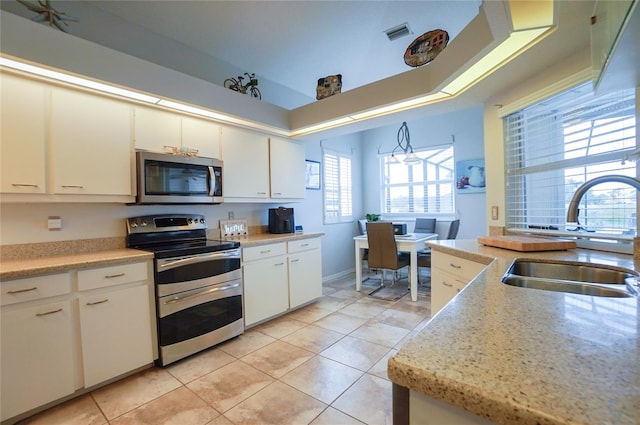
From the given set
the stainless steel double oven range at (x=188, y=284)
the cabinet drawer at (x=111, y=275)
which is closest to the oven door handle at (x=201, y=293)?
the stainless steel double oven range at (x=188, y=284)

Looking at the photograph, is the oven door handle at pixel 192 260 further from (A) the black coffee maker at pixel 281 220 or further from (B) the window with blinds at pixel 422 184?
(B) the window with blinds at pixel 422 184

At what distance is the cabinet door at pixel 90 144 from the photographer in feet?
6.43

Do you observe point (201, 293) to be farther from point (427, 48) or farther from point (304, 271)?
point (427, 48)

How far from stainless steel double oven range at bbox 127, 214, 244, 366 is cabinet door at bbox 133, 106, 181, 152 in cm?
66

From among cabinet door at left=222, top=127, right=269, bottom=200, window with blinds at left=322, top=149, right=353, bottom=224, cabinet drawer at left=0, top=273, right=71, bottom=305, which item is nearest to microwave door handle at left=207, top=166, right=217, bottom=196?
cabinet door at left=222, top=127, right=269, bottom=200

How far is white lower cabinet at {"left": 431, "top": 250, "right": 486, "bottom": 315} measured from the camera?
182cm

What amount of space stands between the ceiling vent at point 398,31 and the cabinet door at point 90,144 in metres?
2.62

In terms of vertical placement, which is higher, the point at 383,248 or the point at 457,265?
the point at 457,265

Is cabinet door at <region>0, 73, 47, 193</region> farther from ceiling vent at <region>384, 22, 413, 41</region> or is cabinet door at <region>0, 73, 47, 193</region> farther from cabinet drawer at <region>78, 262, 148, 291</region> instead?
ceiling vent at <region>384, 22, 413, 41</region>

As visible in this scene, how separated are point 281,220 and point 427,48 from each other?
7.73ft

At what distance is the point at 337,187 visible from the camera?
5.05 m

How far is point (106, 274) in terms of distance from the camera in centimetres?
196

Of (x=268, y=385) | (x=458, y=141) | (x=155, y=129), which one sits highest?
(x=458, y=141)

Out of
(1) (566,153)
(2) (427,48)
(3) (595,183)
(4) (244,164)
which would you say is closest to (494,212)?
(1) (566,153)
